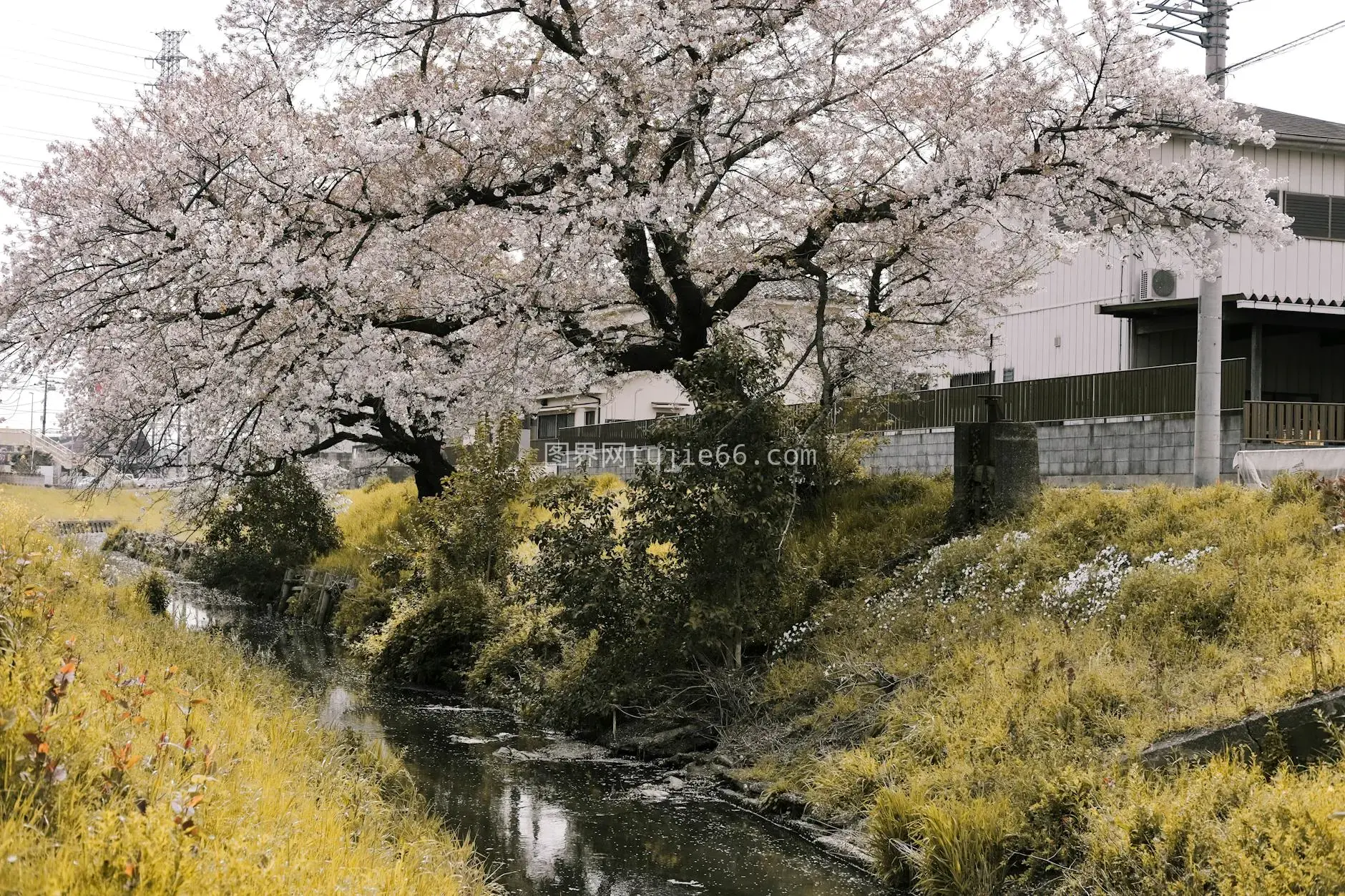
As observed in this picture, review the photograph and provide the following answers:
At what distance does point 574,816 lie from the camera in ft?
33.0

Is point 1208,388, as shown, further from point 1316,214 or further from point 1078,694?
point 1316,214

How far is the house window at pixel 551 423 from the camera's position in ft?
146

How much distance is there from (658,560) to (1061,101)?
7.25 m

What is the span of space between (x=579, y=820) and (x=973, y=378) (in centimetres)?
→ 1892

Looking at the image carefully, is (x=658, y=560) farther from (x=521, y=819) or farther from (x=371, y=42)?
(x=371, y=42)

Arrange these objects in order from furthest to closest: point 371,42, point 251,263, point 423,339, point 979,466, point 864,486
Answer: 1. point 864,486
2. point 423,339
3. point 979,466
4. point 371,42
5. point 251,263

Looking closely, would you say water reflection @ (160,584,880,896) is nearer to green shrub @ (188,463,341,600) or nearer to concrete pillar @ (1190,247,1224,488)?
concrete pillar @ (1190,247,1224,488)

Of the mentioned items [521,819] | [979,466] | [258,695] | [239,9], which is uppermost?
[239,9]

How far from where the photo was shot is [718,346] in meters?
12.9

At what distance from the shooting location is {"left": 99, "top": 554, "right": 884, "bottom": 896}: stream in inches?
331

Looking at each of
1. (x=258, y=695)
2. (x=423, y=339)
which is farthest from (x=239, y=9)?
(x=258, y=695)

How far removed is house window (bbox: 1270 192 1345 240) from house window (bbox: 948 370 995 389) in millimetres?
6861

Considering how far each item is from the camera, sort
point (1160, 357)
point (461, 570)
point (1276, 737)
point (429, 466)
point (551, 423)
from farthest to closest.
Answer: point (551, 423), point (429, 466), point (1160, 357), point (461, 570), point (1276, 737)

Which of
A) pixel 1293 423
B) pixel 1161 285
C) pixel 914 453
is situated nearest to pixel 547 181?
pixel 914 453
